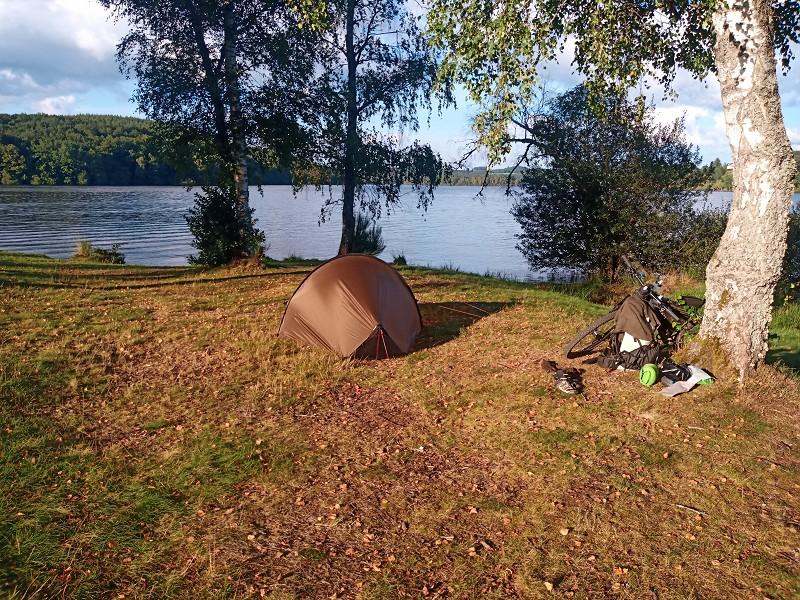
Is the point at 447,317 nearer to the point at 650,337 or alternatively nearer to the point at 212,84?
the point at 650,337

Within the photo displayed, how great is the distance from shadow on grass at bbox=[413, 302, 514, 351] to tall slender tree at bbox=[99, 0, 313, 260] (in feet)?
24.7

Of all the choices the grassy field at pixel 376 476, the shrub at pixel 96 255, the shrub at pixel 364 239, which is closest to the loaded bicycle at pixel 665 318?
the grassy field at pixel 376 476

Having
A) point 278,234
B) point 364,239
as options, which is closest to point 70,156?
point 278,234

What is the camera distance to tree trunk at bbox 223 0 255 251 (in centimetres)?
1536

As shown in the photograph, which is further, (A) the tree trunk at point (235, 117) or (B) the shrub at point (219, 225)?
(B) the shrub at point (219, 225)

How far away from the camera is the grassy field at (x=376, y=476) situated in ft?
13.6

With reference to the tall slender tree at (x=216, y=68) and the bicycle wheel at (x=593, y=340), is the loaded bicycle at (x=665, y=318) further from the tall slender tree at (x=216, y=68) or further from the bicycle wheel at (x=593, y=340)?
the tall slender tree at (x=216, y=68)

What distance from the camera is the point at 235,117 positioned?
52.4ft

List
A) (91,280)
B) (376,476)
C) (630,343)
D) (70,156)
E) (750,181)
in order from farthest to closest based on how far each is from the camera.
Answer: (70,156) < (91,280) < (630,343) < (750,181) < (376,476)

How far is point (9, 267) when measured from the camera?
16359 mm

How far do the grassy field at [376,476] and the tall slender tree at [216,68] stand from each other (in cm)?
828

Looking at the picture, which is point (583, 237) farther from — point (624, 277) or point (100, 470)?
point (100, 470)

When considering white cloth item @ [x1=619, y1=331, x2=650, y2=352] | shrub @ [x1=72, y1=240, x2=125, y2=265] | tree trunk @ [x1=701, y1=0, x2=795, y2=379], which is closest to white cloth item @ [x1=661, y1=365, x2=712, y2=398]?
tree trunk @ [x1=701, y1=0, x2=795, y2=379]

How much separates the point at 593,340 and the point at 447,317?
3620 mm
